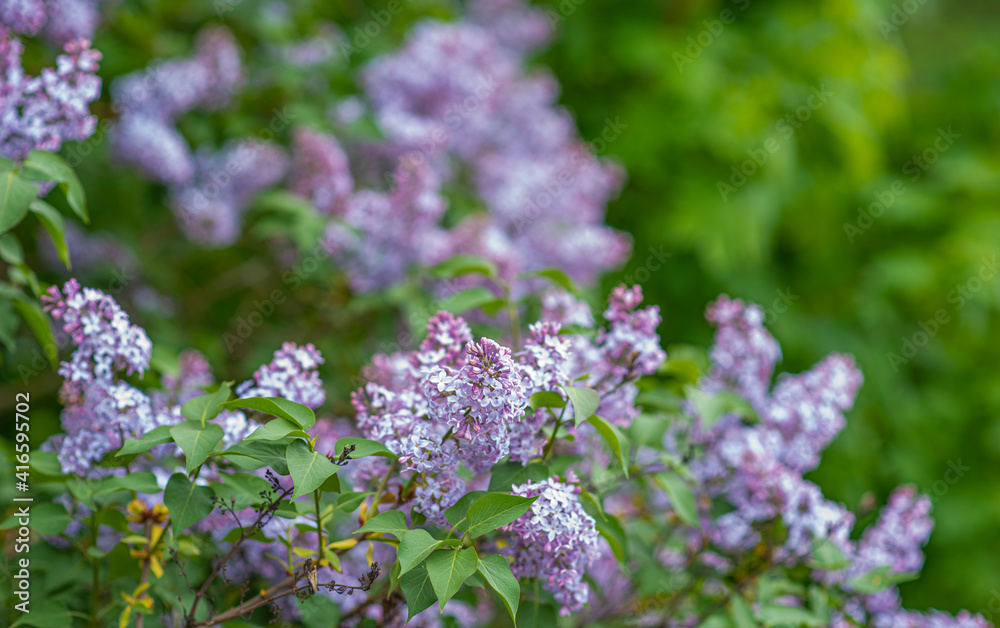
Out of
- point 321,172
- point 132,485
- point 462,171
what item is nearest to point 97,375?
point 132,485

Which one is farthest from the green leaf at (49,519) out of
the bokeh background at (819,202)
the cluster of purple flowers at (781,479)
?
the bokeh background at (819,202)

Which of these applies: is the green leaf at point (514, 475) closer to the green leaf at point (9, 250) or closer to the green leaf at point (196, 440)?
the green leaf at point (196, 440)

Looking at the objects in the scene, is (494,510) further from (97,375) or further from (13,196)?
(13,196)

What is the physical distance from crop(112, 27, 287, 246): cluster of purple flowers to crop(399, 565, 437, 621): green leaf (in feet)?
6.23

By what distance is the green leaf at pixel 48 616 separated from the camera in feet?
4.15

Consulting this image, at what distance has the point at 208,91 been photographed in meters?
2.69

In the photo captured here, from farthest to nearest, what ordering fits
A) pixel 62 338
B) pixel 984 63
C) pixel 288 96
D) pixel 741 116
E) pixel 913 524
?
pixel 984 63 → pixel 741 116 → pixel 288 96 → pixel 62 338 → pixel 913 524

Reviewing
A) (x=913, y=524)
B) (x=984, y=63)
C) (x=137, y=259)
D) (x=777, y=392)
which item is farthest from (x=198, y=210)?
(x=984, y=63)

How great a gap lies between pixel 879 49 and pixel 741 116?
1256 mm

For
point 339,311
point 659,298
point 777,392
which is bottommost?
point 659,298

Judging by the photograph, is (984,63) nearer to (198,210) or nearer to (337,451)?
(198,210)

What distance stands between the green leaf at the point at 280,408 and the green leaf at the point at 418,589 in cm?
26

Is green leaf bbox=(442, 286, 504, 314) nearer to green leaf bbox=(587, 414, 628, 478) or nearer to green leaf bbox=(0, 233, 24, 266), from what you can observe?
green leaf bbox=(587, 414, 628, 478)

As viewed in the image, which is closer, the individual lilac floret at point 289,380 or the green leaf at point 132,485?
the green leaf at point 132,485
